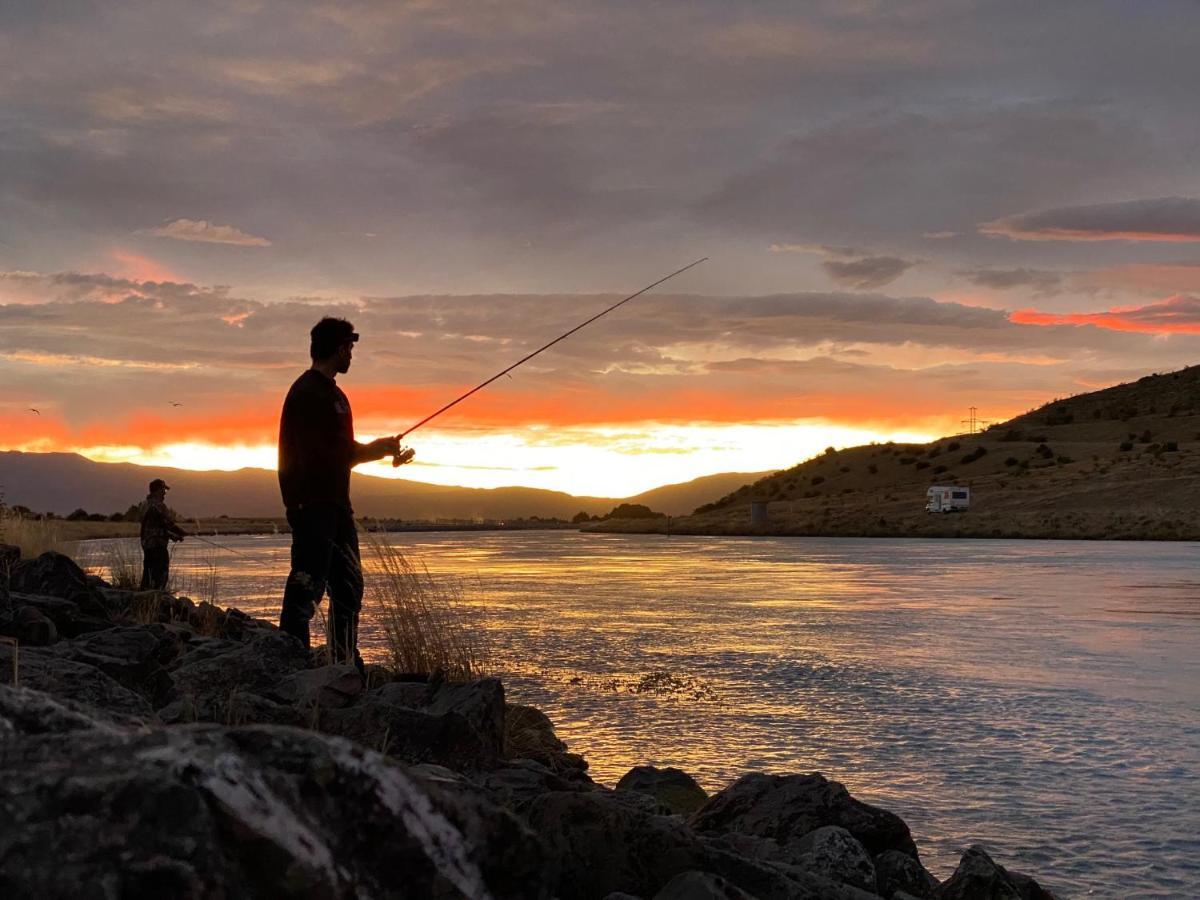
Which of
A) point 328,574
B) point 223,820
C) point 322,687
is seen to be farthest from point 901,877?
point 328,574

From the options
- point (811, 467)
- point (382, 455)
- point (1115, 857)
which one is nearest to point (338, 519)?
point (382, 455)

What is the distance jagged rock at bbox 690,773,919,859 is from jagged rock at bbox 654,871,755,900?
190 cm

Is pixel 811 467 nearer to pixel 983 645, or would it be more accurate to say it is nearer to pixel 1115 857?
pixel 983 645

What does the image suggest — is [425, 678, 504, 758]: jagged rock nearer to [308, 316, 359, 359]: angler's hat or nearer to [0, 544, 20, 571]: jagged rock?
[308, 316, 359, 359]: angler's hat

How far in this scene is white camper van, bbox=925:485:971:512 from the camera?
60.0 m

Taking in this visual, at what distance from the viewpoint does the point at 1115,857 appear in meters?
5.69

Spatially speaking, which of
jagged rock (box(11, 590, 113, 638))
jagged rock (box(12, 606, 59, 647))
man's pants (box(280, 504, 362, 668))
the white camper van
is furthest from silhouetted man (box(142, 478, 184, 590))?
the white camper van

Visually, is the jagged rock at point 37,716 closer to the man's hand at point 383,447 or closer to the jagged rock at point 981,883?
the jagged rock at point 981,883

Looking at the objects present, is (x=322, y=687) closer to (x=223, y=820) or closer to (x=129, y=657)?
(x=129, y=657)

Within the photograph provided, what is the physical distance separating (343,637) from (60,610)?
3.46m

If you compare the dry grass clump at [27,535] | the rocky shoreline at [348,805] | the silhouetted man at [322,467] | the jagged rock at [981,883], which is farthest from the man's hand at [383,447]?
the dry grass clump at [27,535]

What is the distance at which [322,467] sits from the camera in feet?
24.0

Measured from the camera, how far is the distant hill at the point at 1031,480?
52.9 metres

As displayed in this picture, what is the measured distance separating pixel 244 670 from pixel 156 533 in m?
9.27
